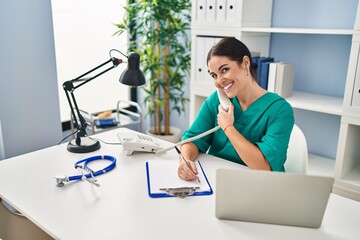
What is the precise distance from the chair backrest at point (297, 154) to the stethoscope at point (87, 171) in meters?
0.77

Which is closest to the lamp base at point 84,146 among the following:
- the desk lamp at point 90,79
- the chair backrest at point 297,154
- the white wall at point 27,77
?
the desk lamp at point 90,79

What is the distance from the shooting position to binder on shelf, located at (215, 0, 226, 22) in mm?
2398

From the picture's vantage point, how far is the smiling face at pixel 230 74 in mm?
1442

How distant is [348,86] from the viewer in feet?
6.48

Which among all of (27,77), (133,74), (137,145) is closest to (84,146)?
(137,145)

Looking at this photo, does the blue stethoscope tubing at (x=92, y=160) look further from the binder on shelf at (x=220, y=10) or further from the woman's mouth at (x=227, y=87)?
the binder on shelf at (x=220, y=10)

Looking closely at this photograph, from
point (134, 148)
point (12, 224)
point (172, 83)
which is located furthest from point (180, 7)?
point (12, 224)

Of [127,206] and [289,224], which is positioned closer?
[289,224]

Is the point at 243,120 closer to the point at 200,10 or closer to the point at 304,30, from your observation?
the point at 304,30

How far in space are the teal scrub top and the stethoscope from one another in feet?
1.30

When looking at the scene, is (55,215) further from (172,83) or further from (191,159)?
(172,83)

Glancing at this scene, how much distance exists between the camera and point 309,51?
244cm

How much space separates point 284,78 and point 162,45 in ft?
3.90

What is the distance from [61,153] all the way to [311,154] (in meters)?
1.83
